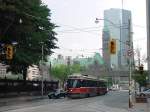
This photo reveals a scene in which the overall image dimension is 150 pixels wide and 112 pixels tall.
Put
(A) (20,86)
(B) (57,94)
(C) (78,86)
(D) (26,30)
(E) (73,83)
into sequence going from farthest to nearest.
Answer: (A) (20,86), (B) (57,94), (E) (73,83), (C) (78,86), (D) (26,30)

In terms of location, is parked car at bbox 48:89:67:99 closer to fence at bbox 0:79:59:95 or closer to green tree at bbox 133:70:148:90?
fence at bbox 0:79:59:95

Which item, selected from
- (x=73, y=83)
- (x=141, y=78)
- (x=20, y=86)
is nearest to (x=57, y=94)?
(x=73, y=83)

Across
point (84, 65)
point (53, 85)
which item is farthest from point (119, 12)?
point (84, 65)

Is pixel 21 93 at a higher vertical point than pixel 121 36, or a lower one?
lower

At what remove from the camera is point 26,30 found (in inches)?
2414

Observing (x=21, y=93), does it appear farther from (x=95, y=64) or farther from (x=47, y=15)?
(x=95, y=64)

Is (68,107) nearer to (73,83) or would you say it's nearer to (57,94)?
(73,83)

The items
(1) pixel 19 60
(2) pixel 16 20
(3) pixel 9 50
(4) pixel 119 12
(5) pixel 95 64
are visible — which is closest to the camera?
(3) pixel 9 50

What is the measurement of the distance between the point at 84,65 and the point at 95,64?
43.5 ft

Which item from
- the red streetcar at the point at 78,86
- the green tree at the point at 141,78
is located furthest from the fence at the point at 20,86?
the green tree at the point at 141,78

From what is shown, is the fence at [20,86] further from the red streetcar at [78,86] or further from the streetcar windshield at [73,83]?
the streetcar windshield at [73,83]

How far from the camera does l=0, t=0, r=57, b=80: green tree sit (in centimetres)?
→ 5681

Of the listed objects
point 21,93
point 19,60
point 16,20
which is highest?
point 16,20

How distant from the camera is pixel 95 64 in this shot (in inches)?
5566
